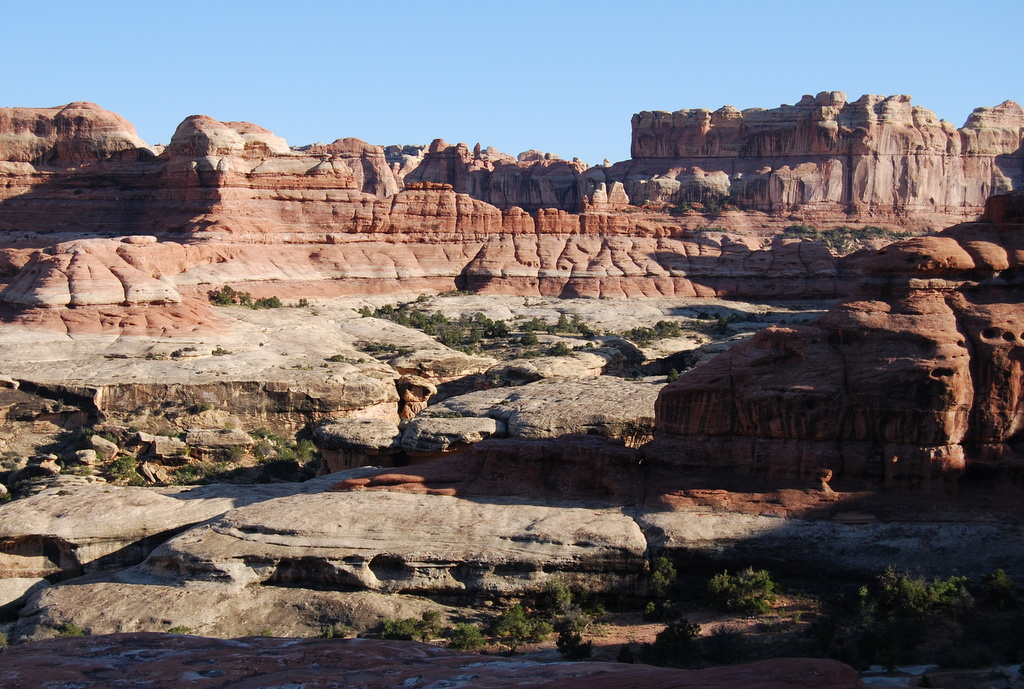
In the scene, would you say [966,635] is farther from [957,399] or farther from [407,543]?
[407,543]

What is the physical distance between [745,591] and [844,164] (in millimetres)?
101235

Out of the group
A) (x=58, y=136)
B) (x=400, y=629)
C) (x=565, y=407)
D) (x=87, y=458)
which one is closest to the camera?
(x=400, y=629)

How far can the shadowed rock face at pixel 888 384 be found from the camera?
19.8 meters

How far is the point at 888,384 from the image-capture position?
1980cm

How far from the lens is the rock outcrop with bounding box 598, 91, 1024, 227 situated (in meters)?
109

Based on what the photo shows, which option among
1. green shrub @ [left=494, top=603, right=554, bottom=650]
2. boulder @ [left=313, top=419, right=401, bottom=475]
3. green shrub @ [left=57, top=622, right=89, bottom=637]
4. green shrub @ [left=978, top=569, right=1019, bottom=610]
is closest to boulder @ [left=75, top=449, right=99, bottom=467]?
boulder @ [left=313, top=419, right=401, bottom=475]

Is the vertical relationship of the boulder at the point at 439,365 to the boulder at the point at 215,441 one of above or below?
above

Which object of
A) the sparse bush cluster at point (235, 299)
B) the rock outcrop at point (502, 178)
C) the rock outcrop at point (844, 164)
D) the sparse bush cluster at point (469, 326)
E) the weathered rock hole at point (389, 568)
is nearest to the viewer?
the weathered rock hole at point (389, 568)

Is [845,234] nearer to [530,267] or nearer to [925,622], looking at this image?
[530,267]

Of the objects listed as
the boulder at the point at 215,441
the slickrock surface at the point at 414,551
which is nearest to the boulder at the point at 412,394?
the boulder at the point at 215,441

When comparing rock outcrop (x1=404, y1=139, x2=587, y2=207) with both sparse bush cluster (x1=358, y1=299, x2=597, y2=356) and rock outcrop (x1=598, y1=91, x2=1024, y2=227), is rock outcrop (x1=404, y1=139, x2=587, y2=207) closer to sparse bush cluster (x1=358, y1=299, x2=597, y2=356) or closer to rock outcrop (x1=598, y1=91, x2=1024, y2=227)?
rock outcrop (x1=598, y1=91, x2=1024, y2=227)

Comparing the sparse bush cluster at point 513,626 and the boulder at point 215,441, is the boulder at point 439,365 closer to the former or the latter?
the boulder at point 215,441

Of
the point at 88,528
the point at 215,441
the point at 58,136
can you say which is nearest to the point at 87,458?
the point at 215,441

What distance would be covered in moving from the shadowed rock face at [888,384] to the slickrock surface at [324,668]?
307 inches
